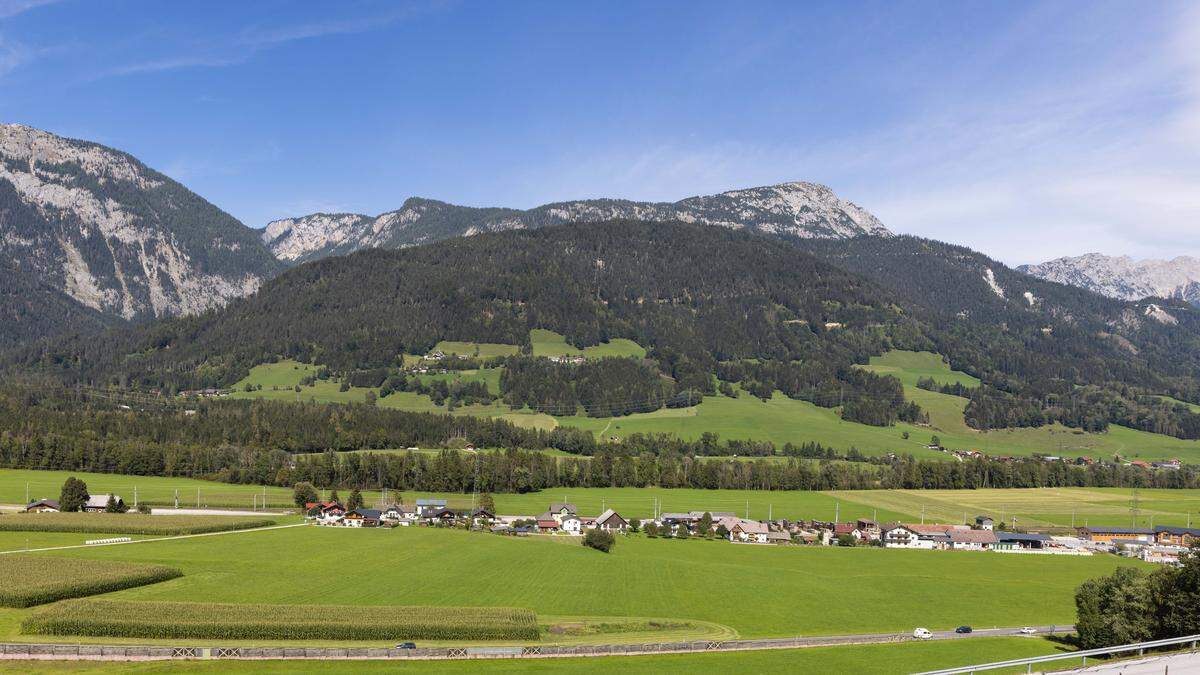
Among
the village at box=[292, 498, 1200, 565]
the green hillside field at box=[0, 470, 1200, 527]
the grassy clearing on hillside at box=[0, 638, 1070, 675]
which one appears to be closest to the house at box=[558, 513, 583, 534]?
the village at box=[292, 498, 1200, 565]

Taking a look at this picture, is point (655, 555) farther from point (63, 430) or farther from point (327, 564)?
point (63, 430)

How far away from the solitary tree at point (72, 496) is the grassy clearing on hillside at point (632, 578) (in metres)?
29.3

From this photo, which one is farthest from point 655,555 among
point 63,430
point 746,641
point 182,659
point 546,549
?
point 63,430

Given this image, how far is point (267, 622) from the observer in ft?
179

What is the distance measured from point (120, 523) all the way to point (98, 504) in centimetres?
1937

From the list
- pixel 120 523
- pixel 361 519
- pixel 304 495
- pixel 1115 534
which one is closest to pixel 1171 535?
pixel 1115 534

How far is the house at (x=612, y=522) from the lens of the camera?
116 meters

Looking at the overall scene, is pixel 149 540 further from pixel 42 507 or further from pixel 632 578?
pixel 632 578

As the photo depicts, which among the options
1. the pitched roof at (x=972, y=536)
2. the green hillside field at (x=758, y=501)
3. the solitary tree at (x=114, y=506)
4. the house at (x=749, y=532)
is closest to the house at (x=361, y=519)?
the green hillside field at (x=758, y=501)

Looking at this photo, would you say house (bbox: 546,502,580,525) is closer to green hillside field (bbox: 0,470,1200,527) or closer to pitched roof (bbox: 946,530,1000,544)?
green hillside field (bbox: 0,470,1200,527)

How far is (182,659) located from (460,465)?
9270 cm

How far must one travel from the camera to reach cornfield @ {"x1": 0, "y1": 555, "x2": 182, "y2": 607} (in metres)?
60.1

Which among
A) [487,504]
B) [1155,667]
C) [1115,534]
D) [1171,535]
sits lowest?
[1115,534]

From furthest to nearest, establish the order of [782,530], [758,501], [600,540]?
[758,501]
[782,530]
[600,540]
